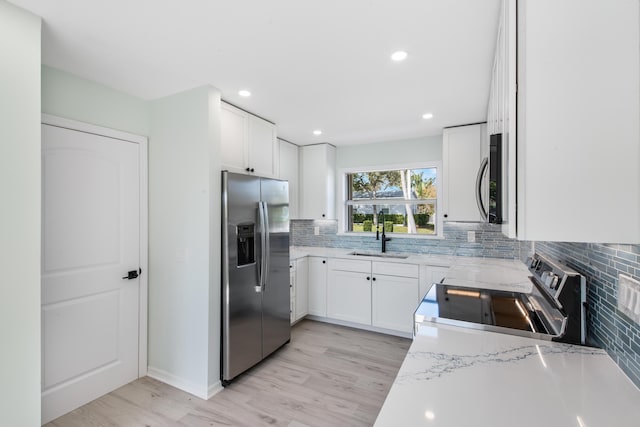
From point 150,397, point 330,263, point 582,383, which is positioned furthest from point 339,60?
point 150,397

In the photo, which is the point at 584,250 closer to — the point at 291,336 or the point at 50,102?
the point at 291,336

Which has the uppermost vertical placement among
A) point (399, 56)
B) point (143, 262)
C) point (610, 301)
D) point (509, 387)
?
point (399, 56)

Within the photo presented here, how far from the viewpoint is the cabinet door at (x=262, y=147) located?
2875 millimetres

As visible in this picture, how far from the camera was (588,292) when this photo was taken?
4.00 feet

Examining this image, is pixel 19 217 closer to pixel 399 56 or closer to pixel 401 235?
pixel 399 56

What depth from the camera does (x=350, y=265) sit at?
11.8 feet

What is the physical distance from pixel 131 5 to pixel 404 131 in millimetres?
2810

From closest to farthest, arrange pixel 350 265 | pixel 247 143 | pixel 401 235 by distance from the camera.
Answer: pixel 247 143
pixel 350 265
pixel 401 235

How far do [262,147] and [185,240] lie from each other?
119 centimetres

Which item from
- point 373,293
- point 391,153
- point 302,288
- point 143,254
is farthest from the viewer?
point 391,153

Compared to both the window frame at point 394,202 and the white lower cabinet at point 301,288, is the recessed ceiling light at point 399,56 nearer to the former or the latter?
the window frame at point 394,202

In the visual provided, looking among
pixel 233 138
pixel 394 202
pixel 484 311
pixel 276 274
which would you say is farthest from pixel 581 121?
pixel 394 202

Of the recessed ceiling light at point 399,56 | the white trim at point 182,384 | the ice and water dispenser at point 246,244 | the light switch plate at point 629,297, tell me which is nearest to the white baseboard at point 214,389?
the white trim at point 182,384

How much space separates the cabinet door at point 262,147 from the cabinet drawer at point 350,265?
4.33ft
